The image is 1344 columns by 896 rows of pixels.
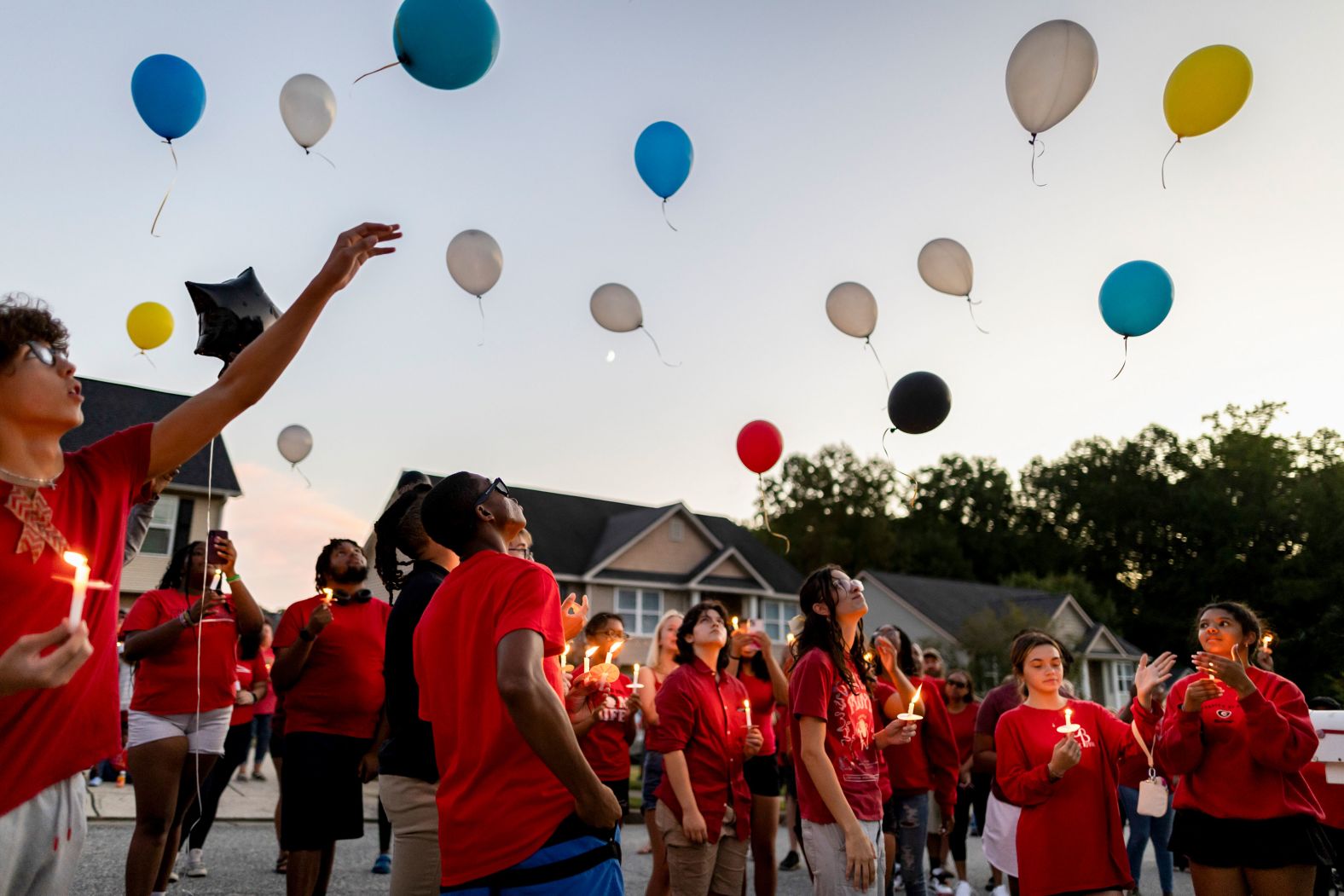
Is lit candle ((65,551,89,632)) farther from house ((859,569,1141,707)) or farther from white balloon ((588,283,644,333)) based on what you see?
house ((859,569,1141,707))

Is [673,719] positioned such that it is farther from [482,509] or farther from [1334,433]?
[1334,433]

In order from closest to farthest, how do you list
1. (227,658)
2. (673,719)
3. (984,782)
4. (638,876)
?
(673,719), (227,658), (638,876), (984,782)

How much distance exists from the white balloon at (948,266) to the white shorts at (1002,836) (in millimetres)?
4209

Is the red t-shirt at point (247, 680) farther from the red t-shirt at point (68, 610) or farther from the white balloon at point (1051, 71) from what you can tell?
the white balloon at point (1051, 71)

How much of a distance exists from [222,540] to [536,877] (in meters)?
3.17

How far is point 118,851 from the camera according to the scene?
24.3 feet

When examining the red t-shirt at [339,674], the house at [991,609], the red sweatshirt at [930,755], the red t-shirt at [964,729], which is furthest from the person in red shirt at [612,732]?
the house at [991,609]

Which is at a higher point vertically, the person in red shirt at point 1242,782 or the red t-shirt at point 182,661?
the red t-shirt at point 182,661

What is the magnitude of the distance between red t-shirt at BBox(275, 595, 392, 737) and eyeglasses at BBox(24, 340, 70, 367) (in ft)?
8.99

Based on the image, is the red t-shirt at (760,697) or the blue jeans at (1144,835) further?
the blue jeans at (1144,835)

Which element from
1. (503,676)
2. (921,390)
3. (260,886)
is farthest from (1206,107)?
(260,886)

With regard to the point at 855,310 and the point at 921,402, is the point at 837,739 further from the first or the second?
the point at 855,310

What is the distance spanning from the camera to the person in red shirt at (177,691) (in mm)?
4562

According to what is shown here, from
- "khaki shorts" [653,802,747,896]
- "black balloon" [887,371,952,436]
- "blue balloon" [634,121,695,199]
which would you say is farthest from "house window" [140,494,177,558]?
"khaki shorts" [653,802,747,896]
